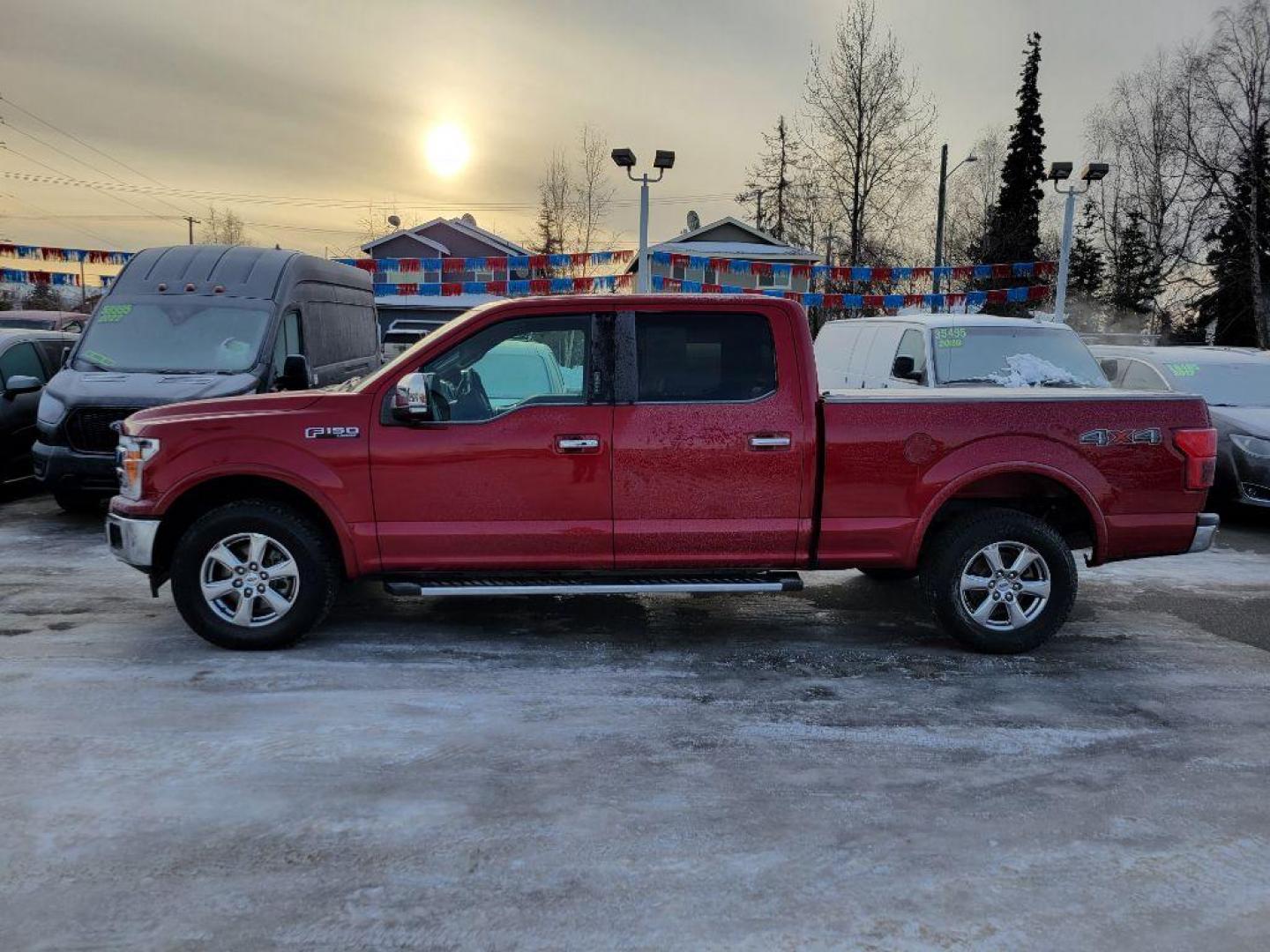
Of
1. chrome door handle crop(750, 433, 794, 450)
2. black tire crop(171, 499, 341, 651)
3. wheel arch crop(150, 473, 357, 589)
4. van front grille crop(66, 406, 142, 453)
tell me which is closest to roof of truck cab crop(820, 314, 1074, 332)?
chrome door handle crop(750, 433, 794, 450)

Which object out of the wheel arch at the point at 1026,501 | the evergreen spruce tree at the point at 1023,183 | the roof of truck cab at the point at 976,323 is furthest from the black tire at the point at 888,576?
the evergreen spruce tree at the point at 1023,183

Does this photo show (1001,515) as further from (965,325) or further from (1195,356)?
(1195,356)

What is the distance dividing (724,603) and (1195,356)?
763cm

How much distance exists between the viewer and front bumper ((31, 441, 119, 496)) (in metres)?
8.49

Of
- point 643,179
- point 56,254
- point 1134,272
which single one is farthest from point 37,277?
point 1134,272

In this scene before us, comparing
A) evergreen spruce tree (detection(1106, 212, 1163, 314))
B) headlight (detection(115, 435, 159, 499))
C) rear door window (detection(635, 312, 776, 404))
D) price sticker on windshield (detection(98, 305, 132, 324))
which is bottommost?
headlight (detection(115, 435, 159, 499))

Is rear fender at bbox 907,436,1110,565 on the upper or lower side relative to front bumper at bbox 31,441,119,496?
upper

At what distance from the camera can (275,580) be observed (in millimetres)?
5301

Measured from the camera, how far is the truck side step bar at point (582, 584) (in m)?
5.18

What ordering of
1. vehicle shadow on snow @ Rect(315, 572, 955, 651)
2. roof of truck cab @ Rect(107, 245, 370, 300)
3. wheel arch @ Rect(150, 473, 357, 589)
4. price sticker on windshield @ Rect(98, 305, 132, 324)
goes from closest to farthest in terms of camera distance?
1. wheel arch @ Rect(150, 473, 357, 589)
2. vehicle shadow on snow @ Rect(315, 572, 955, 651)
3. price sticker on windshield @ Rect(98, 305, 132, 324)
4. roof of truck cab @ Rect(107, 245, 370, 300)

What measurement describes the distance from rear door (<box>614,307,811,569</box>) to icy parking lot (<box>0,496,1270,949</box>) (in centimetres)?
64

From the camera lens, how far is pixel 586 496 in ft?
17.3

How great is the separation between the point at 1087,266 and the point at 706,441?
4805cm

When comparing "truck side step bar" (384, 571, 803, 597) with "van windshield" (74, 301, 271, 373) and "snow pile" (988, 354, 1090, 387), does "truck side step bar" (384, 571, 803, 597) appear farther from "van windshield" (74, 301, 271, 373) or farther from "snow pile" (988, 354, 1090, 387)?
"snow pile" (988, 354, 1090, 387)
